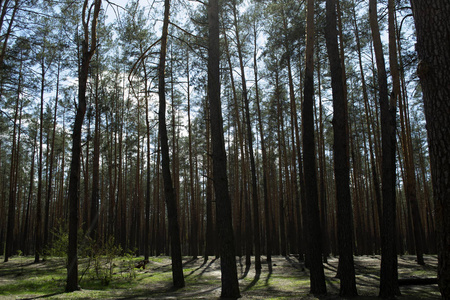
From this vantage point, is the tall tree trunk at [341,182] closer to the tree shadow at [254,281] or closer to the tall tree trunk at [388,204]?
the tall tree trunk at [388,204]

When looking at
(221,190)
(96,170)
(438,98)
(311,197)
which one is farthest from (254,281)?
(96,170)

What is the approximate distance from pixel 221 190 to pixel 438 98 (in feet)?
16.0

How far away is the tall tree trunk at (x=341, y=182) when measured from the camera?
6.79 metres

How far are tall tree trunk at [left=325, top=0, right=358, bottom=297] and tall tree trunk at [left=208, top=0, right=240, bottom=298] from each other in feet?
7.61

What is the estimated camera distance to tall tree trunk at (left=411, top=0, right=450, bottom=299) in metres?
3.08

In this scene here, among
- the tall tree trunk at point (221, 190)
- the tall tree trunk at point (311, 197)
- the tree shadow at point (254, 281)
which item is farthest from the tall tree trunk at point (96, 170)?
the tall tree trunk at point (311, 197)

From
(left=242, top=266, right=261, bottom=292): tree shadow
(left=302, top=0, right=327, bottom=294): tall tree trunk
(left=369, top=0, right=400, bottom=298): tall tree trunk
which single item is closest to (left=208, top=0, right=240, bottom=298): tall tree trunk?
(left=302, top=0, right=327, bottom=294): tall tree trunk

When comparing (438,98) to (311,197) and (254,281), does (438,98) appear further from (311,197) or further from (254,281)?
(254,281)

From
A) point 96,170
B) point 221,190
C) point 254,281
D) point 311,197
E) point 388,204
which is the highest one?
point 96,170

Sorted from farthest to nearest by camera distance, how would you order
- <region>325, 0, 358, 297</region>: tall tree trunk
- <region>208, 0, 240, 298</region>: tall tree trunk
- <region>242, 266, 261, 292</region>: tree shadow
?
<region>242, 266, 261, 292</region>: tree shadow, <region>208, 0, 240, 298</region>: tall tree trunk, <region>325, 0, 358, 297</region>: tall tree trunk

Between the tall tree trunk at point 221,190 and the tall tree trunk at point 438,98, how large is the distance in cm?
456

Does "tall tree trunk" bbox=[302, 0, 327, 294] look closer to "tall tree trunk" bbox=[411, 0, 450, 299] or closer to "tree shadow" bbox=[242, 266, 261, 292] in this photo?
"tree shadow" bbox=[242, 266, 261, 292]

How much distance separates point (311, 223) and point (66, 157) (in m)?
27.6

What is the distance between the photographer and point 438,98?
322cm
